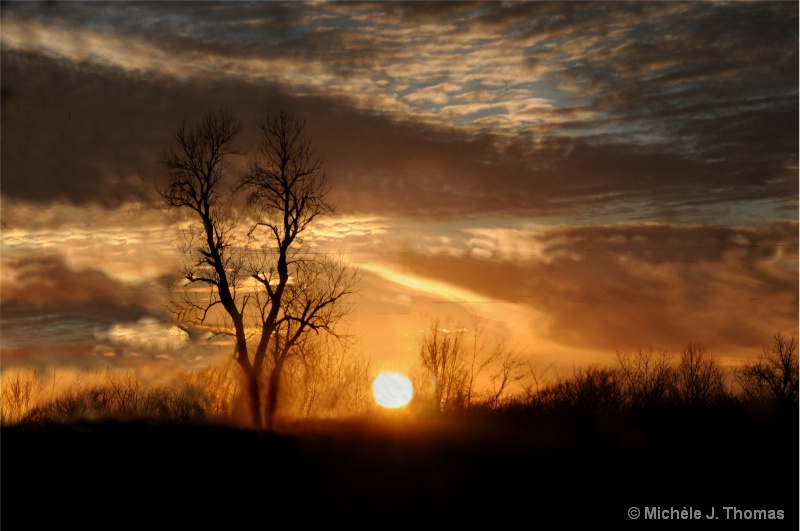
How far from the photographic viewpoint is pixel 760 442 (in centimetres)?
2673

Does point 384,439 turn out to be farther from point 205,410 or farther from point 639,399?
point 205,410

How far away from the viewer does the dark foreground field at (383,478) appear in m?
20.8

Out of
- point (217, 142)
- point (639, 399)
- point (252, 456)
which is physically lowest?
point (252, 456)

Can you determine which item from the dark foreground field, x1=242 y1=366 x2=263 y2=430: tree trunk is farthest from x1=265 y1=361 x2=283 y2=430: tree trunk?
the dark foreground field

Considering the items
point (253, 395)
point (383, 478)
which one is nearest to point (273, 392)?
point (253, 395)

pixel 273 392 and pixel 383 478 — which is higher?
pixel 273 392

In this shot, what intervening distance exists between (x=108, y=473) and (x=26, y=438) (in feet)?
12.9

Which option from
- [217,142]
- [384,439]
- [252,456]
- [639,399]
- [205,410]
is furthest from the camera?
[205,410]

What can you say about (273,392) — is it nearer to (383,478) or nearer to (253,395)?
(253,395)

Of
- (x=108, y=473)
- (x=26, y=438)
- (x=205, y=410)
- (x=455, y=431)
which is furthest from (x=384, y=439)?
(x=205, y=410)

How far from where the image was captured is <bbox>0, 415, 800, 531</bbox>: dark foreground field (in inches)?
821

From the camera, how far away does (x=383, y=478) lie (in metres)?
23.5

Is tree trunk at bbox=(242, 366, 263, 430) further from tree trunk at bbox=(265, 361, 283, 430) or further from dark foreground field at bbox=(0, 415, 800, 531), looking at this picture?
dark foreground field at bbox=(0, 415, 800, 531)

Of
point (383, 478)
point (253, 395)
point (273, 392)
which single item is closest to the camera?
point (383, 478)
